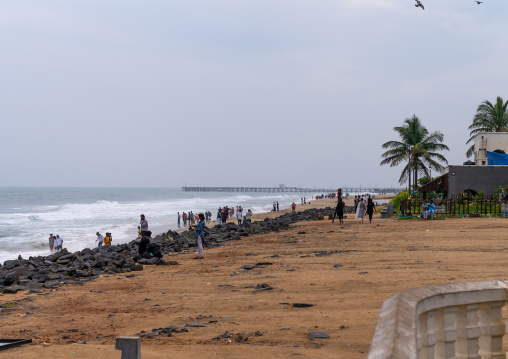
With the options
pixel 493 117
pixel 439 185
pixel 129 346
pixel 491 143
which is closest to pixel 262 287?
pixel 129 346

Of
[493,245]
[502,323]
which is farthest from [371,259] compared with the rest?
[502,323]

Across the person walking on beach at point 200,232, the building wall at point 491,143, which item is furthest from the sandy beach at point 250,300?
the building wall at point 491,143

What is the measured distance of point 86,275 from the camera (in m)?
16.5

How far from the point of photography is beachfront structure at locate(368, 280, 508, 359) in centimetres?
373

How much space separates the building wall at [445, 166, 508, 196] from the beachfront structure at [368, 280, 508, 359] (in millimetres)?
32444

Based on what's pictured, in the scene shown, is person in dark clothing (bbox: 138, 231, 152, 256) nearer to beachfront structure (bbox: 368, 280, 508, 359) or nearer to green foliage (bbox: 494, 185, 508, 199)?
beachfront structure (bbox: 368, 280, 508, 359)

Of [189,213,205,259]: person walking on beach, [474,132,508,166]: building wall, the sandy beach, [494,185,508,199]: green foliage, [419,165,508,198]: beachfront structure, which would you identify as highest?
[474,132,508,166]: building wall

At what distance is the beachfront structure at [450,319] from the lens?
12.2 ft

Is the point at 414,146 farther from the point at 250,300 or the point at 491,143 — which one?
the point at 250,300

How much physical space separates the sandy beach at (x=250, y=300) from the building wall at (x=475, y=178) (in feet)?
53.3

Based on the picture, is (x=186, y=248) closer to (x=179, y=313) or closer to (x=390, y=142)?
(x=179, y=313)

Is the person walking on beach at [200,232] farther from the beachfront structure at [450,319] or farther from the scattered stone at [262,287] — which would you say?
the beachfront structure at [450,319]

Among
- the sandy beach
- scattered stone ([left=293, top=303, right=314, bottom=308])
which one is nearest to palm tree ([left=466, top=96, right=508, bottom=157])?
the sandy beach

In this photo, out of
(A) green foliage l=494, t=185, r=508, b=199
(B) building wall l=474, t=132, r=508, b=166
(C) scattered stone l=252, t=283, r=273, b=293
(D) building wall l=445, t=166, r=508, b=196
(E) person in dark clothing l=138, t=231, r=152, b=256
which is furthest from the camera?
(B) building wall l=474, t=132, r=508, b=166
